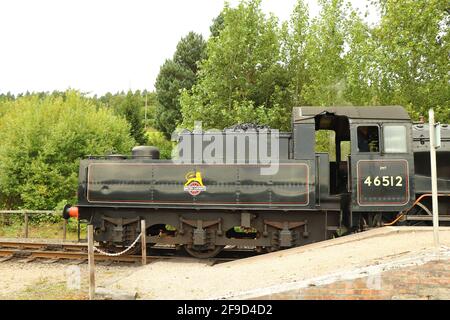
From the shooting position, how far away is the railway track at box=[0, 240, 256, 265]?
10.3 meters

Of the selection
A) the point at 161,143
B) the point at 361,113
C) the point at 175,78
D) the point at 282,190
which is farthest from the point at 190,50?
the point at 282,190

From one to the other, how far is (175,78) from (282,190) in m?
26.4

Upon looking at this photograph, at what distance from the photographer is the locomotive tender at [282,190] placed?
9.54 meters

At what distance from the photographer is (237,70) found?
67.3ft

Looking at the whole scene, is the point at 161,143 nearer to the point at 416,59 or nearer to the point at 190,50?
the point at 190,50

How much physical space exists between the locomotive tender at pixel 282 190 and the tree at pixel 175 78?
23173 millimetres

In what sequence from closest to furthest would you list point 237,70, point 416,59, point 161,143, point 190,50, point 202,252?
1. point 202,252
2. point 416,59
3. point 237,70
4. point 161,143
5. point 190,50

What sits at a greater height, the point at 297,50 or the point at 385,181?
the point at 297,50

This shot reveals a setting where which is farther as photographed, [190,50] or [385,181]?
[190,50]

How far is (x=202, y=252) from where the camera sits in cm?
1041

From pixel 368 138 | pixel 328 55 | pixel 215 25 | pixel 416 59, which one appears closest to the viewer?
pixel 368 138

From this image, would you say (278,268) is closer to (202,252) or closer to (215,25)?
(202,252)

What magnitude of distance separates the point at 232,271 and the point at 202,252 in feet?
8.59

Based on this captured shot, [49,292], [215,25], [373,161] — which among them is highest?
[215,25]
